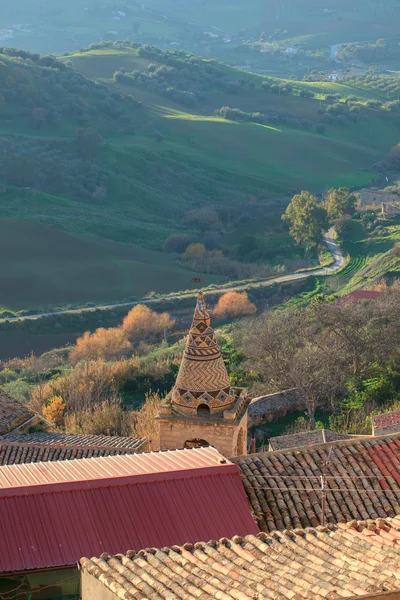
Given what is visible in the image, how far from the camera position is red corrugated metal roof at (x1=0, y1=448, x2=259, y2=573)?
12516mm

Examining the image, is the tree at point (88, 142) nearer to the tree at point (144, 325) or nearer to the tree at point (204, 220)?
the tree at point (204, 220)

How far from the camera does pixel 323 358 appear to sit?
3912 centimetres

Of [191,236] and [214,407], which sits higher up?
[214,407]

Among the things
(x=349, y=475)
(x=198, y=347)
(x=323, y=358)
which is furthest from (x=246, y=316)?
(x=349, y=475)

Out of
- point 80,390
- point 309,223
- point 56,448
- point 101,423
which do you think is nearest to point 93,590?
point 56,448

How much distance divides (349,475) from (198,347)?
4.63 m

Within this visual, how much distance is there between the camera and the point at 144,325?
58.3 m

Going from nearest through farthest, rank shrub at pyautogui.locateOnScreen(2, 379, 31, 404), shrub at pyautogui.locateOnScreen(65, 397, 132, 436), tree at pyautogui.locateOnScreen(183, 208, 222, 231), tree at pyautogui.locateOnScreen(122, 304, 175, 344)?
shrub at pyautogui.locateOnScreen(65, 397, 132, 436)
shrub at pyautogui.locateOnScreen(2, 379, 31, 404)
tree at pyautogui.locateOnScreen(122, 304, 175, 344)
tree at pyautogui.locateOnScreen(183, 208, 222, 231)

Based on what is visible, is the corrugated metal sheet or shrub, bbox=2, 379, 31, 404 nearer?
the corrugated metal sheet

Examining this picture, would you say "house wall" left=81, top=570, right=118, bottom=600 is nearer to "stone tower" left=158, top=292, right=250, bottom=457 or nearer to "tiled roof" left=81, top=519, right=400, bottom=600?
"tiled roof" left=81, top=519, right=400, bottom=600

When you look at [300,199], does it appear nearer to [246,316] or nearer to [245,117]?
[246,316]

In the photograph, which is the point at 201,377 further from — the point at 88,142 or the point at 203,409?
the point at 88,142

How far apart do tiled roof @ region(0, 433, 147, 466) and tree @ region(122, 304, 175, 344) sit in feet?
111

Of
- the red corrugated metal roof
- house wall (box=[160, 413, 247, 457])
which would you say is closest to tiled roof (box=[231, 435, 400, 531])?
the red corrugated metal roof
